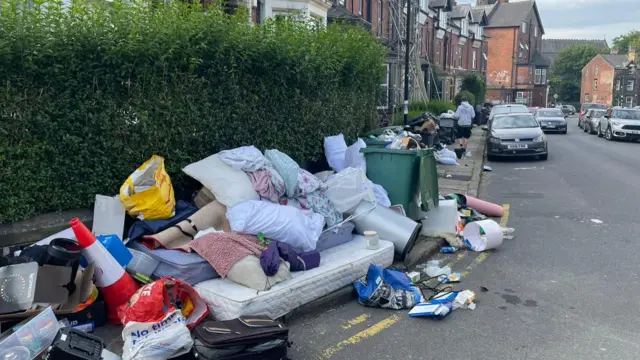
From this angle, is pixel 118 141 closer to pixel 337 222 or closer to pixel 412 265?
pixel 337 222

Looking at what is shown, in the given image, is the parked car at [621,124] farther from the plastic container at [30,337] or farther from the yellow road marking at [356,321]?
the plastic container at [30,337]

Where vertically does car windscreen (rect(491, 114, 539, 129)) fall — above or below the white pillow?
above

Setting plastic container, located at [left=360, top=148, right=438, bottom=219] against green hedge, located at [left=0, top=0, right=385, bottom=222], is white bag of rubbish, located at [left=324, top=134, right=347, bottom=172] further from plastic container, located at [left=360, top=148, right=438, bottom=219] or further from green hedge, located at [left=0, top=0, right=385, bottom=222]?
plastic container, located at [left=360, top=148, right=438, bottom=219]

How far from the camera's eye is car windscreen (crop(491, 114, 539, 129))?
17.9 metres

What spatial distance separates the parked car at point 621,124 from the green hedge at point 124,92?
21.0 meters

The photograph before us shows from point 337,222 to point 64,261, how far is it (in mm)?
3067

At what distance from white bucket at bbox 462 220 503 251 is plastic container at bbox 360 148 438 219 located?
638 mm

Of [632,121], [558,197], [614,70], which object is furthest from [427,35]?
[614,70]

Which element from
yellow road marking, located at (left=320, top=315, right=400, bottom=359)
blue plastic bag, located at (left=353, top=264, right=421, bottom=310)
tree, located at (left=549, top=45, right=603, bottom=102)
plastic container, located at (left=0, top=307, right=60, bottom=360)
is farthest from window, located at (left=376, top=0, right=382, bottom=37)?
tree, located at (left=549, top=45, right=603, bottom=102)

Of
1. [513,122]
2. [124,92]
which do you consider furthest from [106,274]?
[513,122]

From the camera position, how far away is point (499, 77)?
69.7 metres

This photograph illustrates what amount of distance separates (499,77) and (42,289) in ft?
235

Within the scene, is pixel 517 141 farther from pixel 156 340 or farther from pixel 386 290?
pixel 156 340

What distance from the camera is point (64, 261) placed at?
4.40 metres
